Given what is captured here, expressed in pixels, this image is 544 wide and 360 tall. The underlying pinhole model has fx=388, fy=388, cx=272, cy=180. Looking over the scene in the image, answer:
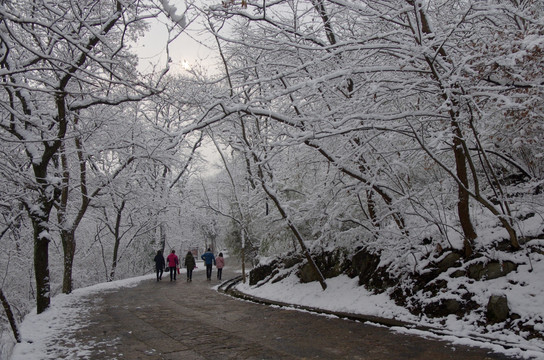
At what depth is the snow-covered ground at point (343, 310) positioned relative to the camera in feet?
17.6

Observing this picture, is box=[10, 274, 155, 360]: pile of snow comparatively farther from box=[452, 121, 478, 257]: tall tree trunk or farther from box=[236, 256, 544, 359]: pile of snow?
box=[452, 121, 478, 257]: tall tree trunk

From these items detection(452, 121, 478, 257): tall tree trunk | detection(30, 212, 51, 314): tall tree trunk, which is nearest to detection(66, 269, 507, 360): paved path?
detection(30, 212, 51, 314): tall tree trunk

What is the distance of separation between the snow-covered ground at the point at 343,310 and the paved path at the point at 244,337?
1.23 feet

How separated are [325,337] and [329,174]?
501 centimetres

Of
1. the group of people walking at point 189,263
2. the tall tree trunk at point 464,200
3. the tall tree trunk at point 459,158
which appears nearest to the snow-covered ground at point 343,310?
the tall tree trunk at point 464,200

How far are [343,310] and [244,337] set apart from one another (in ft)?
9.28

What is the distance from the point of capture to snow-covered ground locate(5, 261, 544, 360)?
5.36 meters

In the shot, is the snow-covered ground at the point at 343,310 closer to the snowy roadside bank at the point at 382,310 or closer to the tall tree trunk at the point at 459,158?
the snowy roadside bank at the point at 382,310

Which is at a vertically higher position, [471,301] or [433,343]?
[471,301]

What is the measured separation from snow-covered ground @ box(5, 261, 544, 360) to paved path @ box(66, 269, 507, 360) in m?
0.37

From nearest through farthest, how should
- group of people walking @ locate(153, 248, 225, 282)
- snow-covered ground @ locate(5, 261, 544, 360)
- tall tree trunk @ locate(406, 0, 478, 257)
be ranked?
1. snow-covered ground @ locate(5, 261, 544, 360)
2. tall tree trunk @ locate(406, 0, 478, 257)
3. group of people walking @ locate(153, 248, 225, 282)

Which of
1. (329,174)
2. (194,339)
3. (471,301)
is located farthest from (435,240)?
(194,339)

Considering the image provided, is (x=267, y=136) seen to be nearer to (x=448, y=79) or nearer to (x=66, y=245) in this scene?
(x=448, y=79)

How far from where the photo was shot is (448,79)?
6160mm
